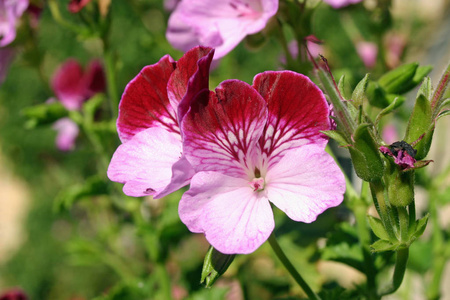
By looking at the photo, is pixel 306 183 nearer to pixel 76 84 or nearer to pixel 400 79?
pixel 400 79

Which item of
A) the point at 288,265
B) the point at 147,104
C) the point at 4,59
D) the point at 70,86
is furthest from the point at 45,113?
the point at 288,265

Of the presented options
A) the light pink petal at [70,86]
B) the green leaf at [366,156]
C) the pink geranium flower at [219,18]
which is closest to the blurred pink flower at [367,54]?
the pink geranium flower at [219,18]

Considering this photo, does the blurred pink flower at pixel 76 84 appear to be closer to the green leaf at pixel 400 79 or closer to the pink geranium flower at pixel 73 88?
the pink geranium flower at pixel 73 88

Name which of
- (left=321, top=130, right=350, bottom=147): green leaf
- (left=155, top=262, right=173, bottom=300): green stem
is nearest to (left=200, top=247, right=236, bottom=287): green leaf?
(left=321, top=130, right=350, bottom=147): green leaf

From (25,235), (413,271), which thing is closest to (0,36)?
(413,271)

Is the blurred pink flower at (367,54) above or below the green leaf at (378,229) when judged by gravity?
below

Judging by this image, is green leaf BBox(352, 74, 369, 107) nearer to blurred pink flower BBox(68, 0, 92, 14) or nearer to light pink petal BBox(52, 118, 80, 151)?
blurred pink flower BBox(68, 0, 92, 14)
